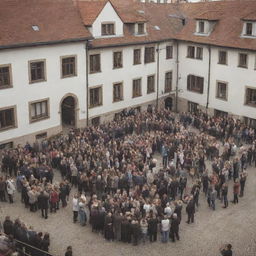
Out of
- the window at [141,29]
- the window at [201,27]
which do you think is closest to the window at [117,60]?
the window at [141,29]

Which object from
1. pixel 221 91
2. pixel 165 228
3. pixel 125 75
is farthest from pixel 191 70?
pixel 165 228

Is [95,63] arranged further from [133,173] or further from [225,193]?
[225,193]

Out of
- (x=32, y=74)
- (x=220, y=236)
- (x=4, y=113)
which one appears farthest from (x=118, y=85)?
(x=220, y=236)

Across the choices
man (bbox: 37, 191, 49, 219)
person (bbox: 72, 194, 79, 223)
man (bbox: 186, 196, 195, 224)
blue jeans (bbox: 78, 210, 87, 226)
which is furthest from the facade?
man (bbox: 186, 196, 195, 224)

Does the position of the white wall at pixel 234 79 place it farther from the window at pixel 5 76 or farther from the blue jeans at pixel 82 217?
the blue jeans at pixel 82 217

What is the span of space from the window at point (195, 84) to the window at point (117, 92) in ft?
26.4

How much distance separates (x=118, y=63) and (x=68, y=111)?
675cm

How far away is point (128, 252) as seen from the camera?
19891 mm

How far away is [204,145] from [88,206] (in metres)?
12.1

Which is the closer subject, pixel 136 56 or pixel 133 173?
pixel 133 173

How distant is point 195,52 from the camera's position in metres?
41.5

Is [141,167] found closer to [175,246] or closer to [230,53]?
[175,246]

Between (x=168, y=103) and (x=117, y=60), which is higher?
(x=117, y=60)

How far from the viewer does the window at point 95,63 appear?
36344mm
